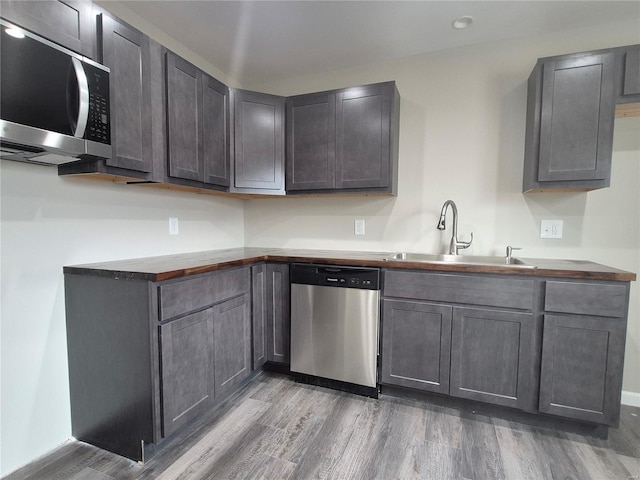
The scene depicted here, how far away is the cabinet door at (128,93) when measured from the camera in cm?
148

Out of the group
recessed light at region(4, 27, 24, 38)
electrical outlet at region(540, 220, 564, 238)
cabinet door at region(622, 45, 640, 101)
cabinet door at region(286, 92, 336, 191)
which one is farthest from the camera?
cabinet door at region(286, 92, 336, 191)

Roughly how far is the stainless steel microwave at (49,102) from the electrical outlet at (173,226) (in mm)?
831

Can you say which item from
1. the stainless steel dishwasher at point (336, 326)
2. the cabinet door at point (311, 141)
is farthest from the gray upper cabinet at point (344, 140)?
the stainless steel dishwasher at point (336, 326)

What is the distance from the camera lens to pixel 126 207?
75.6 inches

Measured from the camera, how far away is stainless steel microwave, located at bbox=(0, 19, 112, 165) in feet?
3.66

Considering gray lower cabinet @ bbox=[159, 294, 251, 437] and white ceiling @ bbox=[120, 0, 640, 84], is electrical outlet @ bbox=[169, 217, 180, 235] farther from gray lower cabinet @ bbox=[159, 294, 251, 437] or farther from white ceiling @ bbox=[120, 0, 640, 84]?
white ceiling @ bbox=[120, 0, 640, 84]

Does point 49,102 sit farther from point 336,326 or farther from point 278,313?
point 336,326

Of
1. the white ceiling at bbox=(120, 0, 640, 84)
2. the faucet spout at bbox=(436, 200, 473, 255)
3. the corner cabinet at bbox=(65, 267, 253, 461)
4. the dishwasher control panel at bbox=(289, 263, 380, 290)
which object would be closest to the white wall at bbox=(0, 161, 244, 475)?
the corner cabinet at bbox=(65, 267, 253, 461)

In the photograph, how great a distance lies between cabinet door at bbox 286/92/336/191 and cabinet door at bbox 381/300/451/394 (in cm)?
108

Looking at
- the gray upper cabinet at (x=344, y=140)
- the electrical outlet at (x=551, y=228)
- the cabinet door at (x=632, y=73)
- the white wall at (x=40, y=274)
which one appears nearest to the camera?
the white wall at (x=40, y=274)

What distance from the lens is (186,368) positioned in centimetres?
161

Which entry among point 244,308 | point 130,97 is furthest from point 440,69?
point 244,308

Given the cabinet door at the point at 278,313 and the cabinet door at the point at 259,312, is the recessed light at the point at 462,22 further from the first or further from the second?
the cabinet door at the point at 259,312

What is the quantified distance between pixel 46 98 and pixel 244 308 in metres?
1.46
